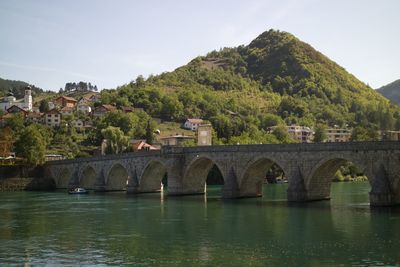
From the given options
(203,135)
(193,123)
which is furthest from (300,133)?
(203,135)

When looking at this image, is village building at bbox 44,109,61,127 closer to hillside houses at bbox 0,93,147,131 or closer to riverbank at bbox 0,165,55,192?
hillside houses at bbox 0,93,147,131

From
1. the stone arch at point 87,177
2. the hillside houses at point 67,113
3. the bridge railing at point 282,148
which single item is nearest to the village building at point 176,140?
the stone arch at point 87,177

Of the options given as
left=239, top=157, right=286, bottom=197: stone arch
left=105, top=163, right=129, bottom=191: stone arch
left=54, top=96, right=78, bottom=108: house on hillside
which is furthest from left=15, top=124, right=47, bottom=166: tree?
left=54, top=96, right=78, bottom=108: house on hillside

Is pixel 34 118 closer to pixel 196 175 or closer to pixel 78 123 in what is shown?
pixel 78 123

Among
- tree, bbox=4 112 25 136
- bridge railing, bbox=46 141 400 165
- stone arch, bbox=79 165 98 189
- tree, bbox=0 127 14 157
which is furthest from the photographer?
tree, bbox=4 112 25 136

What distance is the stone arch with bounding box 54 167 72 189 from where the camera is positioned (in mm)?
87375

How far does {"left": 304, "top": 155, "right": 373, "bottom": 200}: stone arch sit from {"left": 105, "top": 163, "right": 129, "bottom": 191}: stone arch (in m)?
32.8

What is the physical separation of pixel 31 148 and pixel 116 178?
73.1ft

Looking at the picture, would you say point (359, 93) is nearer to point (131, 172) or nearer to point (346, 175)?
point (346, 175)

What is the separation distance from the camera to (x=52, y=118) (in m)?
133

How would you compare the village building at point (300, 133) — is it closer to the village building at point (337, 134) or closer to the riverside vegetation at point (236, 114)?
the village building at point (337, 134)

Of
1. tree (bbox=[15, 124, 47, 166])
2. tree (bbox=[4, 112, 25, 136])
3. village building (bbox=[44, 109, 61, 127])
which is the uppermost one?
village building (bbox=[44, 109, 61, 127])

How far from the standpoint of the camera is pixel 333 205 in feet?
149

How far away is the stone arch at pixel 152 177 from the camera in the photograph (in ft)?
216
